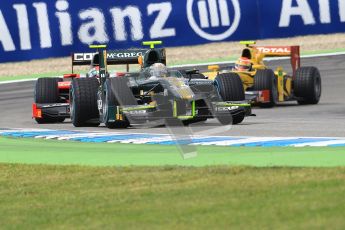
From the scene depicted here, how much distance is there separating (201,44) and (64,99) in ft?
37.9

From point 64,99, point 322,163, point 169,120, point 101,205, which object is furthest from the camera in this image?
point 64,99

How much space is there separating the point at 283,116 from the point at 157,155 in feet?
19.9

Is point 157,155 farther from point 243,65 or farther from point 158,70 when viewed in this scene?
point 243,65

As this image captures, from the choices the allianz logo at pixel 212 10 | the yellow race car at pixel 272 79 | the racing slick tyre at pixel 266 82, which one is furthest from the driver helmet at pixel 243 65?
the allianz logo at pixel 212 10

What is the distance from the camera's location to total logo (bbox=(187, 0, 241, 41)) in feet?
98.9

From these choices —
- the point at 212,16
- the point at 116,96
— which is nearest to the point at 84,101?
the point at 116,96

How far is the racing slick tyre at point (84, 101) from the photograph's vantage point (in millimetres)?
17531

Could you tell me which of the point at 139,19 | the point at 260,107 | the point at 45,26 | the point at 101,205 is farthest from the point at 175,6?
the point at 101,205

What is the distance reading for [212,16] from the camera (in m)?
30.2

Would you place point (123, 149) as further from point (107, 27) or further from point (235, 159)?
point (107, 27)

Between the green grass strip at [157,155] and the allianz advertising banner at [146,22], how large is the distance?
13.9 meters

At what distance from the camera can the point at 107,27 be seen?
29.3m

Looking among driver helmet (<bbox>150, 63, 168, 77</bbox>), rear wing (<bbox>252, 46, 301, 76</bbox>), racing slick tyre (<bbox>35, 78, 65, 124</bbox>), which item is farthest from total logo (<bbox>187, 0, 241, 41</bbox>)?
driver helmet (<bbox>150, 63, 168, 77</bbox>)

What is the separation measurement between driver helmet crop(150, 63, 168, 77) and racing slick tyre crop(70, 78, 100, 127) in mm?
875
